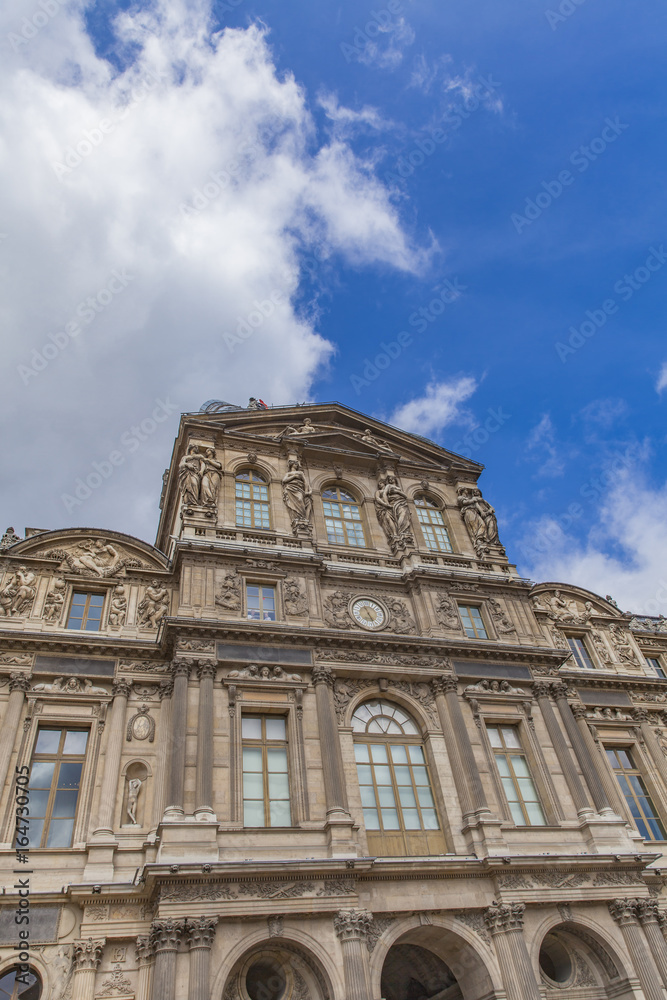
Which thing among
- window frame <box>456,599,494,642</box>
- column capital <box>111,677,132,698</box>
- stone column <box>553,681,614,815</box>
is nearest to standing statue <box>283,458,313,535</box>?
window frame <box>456,599,494,642</box>

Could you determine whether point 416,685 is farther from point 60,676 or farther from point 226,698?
point 60,676

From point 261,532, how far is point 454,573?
6.98 m

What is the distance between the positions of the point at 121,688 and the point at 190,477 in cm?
777

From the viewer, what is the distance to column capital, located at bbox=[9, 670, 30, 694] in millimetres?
18656

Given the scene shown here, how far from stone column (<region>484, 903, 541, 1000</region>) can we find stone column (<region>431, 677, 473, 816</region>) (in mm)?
2521

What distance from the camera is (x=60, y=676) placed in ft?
63.4

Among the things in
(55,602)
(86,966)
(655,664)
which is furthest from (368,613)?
(655,664)

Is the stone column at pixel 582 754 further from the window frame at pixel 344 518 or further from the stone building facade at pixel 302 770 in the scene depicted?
the window frame at pixel 344 518

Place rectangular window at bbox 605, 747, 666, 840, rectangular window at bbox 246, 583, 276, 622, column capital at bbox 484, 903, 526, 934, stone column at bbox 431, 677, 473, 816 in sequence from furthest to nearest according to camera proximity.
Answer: rectangular window at bbox 605, 747, 666, 840, rectangular window at bbox 246, 583, 276, 622, stone column at bbox 431, 677, 473, 816, column capital at bbox 484, 903, 526, 934

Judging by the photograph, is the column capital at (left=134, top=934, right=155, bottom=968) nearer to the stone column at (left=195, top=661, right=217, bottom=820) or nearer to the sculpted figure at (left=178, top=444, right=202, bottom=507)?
the stone column at (left=195, top=661, right=217, bottom=820)

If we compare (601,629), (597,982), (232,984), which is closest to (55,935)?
(232,984)

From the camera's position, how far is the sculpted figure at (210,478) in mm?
24234

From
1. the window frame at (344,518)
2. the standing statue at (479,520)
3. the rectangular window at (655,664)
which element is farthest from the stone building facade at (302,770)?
the rectangular window at (655,664)

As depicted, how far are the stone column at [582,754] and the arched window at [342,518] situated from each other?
8.47 m
